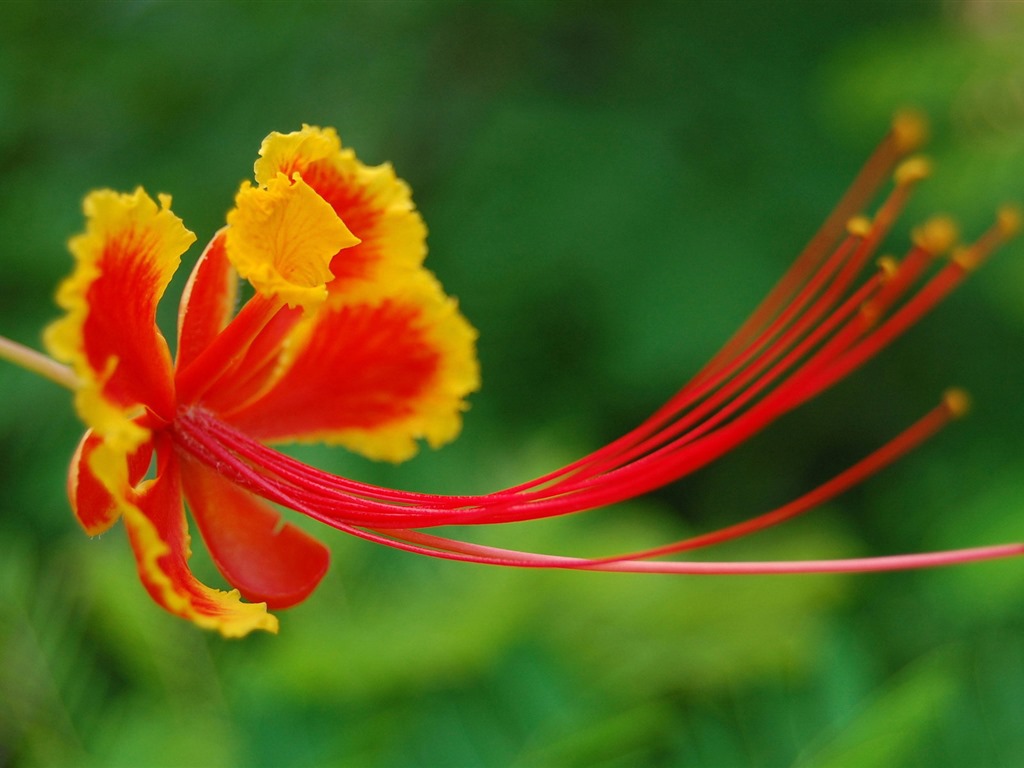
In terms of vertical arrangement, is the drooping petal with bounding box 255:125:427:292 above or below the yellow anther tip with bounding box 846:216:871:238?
above

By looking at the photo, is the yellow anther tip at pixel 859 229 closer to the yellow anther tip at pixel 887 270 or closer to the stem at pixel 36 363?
the yellow anther tip at pixel 887 270

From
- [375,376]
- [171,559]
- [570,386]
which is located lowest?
[171,559]

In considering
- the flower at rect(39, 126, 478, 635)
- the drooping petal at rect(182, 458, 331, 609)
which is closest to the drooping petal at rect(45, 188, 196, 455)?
the flower at rect(39, 126, 478, 635)

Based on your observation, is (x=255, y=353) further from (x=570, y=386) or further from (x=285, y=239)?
(x=570, y=386)

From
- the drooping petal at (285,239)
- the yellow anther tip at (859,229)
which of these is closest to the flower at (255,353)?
the drooping petal at (285,239)

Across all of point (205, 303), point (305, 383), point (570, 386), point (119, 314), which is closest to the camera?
point (119, 314)

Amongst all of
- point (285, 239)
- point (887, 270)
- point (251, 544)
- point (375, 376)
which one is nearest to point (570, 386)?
point (375, 376)

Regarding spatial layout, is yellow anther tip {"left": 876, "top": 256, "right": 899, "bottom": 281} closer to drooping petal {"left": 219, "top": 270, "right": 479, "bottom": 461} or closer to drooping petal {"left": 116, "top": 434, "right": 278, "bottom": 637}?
drooping petal {"left": 219, "top": 270, "right": 479, "bottom": 461}

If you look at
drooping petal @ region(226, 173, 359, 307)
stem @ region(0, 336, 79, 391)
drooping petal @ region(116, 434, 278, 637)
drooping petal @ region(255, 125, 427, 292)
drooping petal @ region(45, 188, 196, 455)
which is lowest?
drooping petal @ region(116, 434, 278, 637)

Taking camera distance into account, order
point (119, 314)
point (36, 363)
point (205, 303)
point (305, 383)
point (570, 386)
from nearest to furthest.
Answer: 1. point (36, 363)
2. point (119, 314)
3. point (205, 303)
4. point (305, 383)
5. point (570, 386)
